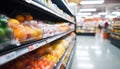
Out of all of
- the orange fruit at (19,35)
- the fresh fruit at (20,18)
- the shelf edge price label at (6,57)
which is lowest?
the shelf edge price label at (6,57)

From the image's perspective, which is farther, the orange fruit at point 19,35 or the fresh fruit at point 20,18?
the fresh fruit at point 20,18

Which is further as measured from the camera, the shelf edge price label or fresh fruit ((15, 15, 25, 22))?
fresh fruit ((15, 15, 25, 22))

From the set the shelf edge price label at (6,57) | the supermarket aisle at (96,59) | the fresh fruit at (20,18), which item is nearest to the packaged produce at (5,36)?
the shelf edge price label at (6,57)

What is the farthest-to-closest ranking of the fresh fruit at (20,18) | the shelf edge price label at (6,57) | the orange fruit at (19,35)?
the fresh fruit at (20,18) < the orange fruit at (19,35) < the shelf edge price label at (6,57)

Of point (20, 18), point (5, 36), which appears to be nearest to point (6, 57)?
point (5, 36)

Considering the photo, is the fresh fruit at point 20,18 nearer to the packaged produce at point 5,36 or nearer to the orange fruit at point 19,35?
the orange fruit at point 19,35

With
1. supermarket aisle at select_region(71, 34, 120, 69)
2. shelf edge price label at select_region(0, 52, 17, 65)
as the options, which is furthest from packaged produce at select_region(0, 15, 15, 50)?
supermarket aisle at select_region(71, 34, 120, 69)

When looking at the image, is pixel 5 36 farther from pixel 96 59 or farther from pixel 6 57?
pixel 96 59

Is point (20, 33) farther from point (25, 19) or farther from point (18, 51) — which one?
point (25, 19)

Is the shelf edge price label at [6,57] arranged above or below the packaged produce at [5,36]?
below

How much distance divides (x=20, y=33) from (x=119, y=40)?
8711mm

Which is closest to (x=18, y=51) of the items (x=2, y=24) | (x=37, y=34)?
(x=2, y=24)

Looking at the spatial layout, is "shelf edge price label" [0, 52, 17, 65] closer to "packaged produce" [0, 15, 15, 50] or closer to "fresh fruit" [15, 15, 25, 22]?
"packaged produce" [0, 15, 15, 50]

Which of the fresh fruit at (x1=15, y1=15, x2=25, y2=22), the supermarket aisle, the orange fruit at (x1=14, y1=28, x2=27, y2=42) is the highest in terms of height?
the fresh fruit at (x1=15, y1=15, x2=25, y2=22)
